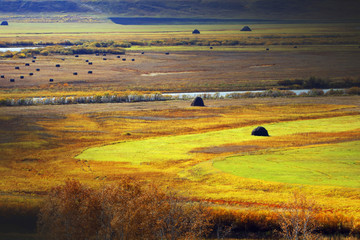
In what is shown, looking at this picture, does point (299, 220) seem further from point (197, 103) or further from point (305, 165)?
point (197, 103)

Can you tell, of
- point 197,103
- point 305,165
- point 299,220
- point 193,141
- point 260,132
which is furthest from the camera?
point 197,103

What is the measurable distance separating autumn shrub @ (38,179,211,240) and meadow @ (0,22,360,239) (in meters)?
4.11

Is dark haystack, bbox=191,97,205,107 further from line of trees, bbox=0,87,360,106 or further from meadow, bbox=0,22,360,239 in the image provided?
line of trees, bbox=0,87,360,106

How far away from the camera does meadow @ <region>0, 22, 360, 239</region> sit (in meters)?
37.7

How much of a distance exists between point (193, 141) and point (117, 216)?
32.5 m

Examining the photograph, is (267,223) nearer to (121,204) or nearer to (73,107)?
(121,204)

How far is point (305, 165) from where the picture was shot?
46.7m

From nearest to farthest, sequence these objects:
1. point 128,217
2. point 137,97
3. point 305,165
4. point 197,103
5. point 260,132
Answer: point 128,217 < point 305,165 < point 260,132 < point 197,103 < point 137,97

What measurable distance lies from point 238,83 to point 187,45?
77270 millimetres

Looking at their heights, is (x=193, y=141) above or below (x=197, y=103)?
below

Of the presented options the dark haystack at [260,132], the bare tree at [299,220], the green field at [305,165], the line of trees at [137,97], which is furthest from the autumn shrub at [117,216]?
the line of trees at [137,97]

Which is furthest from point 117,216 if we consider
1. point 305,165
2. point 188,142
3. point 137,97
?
point 137,97

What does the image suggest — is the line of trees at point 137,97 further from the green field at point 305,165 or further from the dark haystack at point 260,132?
the green field at point 305,165

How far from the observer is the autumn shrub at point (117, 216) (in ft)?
97.5
